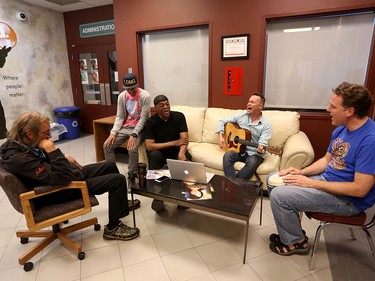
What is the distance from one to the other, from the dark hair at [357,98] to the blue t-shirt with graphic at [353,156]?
98 mm

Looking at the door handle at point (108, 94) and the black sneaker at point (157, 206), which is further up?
the door handle at point (108, 94)

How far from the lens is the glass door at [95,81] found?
516cm

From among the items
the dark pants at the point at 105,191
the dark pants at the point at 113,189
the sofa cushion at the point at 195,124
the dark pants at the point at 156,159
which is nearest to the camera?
the dark pants at the point at 105,191

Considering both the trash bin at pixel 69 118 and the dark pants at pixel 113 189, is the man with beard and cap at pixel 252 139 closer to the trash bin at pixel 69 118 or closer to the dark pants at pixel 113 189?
the dark pants at pixel 113 189

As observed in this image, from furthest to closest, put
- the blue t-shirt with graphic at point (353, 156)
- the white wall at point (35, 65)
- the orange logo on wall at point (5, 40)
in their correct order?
the white wall at point (35, 65) < the orange logo on wall at point (5, 40) < the blue t-shirt with graphic at point (353, 156)

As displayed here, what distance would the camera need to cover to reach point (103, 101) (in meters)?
5.44

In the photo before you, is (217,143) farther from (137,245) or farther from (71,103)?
(71,103)

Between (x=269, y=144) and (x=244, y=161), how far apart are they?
1.54 ft

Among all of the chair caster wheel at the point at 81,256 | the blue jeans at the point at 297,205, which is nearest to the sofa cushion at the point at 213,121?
the blue jeans at the point at 297,205

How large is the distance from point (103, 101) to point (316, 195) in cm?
482

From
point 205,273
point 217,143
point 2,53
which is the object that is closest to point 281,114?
point 217,143

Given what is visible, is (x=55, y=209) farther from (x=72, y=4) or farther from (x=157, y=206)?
(x=72, y=4)

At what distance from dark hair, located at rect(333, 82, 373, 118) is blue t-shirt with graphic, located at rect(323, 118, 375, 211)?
0.10 meters

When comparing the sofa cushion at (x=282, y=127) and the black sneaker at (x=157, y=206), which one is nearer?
the black sneaker at (x=157, y=206)
